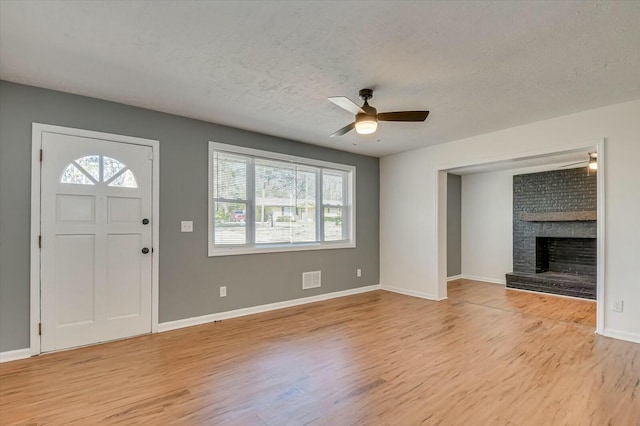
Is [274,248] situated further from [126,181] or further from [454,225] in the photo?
[454,225]

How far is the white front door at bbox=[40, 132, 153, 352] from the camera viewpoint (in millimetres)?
3076

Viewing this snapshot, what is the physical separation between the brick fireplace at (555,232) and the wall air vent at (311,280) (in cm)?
379

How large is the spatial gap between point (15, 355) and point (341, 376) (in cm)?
295

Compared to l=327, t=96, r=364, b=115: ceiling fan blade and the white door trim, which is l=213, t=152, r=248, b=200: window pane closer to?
l=327, t=96, r=364, b=115: ceiling fan blade

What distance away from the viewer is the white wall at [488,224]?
659cm

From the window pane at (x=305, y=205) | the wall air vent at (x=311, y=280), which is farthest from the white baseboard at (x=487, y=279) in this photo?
the window pane at (x=305, y=205)

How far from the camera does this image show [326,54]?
2.44 m

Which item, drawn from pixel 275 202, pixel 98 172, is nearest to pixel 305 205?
pixel 275 202

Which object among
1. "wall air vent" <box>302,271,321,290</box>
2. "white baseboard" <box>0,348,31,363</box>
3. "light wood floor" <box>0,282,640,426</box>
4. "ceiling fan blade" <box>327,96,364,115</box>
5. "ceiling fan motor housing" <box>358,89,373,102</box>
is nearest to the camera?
"light wood floor" <box>0,282,640,426</box>

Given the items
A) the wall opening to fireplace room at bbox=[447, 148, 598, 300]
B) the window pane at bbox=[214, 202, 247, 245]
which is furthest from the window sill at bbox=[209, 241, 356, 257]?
the wall opening to fireplace room at bbox=[447, 148, 598, 300]

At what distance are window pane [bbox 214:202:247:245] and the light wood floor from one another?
3.52 feet

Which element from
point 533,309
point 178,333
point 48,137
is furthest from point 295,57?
point 533,309

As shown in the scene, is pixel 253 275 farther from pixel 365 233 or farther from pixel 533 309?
pixel 533 309

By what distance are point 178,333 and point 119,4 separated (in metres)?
3.14
